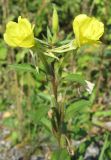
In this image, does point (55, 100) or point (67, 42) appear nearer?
point (67, 42)

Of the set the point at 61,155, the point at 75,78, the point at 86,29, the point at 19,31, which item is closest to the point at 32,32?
the point at 19,31

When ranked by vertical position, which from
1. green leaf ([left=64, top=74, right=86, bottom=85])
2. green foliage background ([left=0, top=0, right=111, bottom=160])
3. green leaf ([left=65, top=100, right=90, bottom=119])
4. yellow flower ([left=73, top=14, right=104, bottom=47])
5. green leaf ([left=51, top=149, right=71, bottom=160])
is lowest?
green foliage background ([left=0, top=0, right=111, bottom=160])

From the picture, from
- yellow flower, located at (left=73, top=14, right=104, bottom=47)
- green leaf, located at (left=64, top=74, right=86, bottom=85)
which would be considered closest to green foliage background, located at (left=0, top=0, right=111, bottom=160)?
green leaf, located at (left=64, top=74, right=86, bottom=85)

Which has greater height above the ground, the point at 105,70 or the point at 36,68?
the point at 36,68

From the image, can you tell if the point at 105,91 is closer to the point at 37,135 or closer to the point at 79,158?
the point at 37,135

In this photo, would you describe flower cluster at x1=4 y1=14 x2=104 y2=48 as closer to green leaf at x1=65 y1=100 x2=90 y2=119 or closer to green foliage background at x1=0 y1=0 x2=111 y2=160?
green leaf at x1=65 y1=100 x2=90 y2=119

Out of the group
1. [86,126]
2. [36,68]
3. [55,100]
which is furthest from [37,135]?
[36,68]

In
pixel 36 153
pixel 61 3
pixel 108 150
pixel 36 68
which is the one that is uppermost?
pixel 36 68
